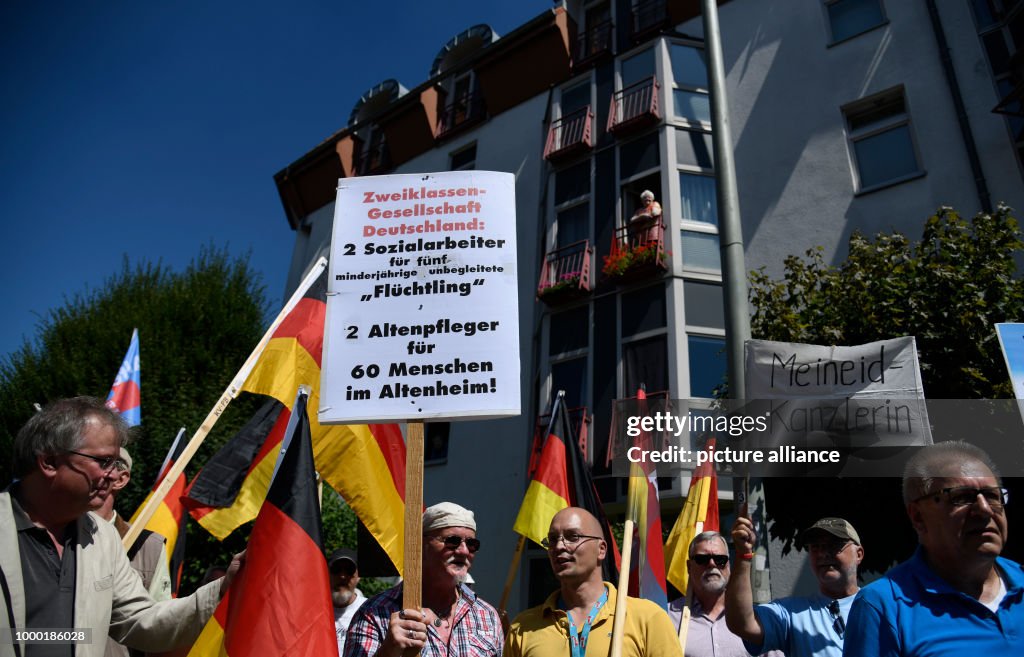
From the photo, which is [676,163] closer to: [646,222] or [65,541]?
→ [646,222]

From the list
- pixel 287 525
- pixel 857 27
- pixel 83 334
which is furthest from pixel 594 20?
pixel 287 525

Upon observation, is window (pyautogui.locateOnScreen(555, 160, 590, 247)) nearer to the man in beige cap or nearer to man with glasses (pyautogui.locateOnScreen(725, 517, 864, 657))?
man with glasses (pyautogui.locateOnScreen(725, 517, 864, 657))

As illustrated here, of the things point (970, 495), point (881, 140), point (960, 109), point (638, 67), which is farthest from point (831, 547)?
point (638, 67)

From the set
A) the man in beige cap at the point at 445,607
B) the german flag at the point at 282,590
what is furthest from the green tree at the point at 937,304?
the german flag at the point at 282,590

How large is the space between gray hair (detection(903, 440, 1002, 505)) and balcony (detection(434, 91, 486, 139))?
63.8 ft

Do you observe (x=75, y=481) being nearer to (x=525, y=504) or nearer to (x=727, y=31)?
(x=525, y=504)

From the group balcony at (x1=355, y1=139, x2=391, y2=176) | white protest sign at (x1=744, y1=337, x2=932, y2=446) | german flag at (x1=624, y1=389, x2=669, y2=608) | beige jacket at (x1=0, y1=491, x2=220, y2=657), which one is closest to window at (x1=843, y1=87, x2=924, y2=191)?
white protest sign at (x1=744, y1=337, x2=932, y2=446)

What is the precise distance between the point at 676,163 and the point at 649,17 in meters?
4.50

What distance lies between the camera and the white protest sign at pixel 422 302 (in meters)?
3.23

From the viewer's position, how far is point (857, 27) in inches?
564

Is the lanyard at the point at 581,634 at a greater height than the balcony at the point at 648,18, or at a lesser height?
lesser

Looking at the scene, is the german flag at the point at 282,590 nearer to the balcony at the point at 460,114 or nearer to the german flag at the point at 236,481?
the german flag at the point at 236,481

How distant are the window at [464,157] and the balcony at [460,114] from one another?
0.58m

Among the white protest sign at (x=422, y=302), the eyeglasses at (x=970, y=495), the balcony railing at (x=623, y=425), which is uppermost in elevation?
the balcony railing at (x=623, y=425)
